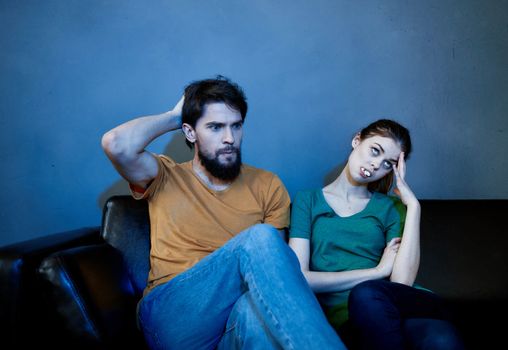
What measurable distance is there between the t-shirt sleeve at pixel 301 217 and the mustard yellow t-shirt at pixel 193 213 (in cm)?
5

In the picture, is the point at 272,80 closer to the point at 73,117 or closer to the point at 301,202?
the point at 301,202

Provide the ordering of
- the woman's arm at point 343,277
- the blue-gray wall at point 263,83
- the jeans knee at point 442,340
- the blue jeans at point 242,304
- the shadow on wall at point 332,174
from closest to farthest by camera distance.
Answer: the blue jeans at point 242,304, the jeans knee at point 442,340, the woman's arm at point 343,277, the blue-gray wall at point 263,83, the shadow on wall at point 332,174

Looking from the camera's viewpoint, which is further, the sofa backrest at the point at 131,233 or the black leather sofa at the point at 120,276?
the sofa backrest at the point at 131,233

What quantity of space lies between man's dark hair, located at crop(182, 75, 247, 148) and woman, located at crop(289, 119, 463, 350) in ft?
1.49

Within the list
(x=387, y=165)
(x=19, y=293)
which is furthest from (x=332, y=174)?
(x=19, y=293)

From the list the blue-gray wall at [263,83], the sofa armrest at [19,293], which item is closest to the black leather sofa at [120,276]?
the sofa armrest at [19,293]

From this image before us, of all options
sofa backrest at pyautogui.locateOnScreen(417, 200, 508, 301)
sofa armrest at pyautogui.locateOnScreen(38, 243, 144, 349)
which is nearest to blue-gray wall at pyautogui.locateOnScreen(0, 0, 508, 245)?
sofa backrest at pyautogui.locateOnScreen(417, 200, 508, 301)

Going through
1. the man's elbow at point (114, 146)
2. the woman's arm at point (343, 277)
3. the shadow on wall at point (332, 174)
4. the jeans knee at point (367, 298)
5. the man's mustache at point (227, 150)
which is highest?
the man's elbow at point (114, 146)

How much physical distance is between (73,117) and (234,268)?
3.92 feet

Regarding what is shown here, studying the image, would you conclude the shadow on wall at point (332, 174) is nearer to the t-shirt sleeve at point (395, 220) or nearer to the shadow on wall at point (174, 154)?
the t-shirt sleeve at point (395, 220)

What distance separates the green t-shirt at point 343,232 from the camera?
4.43ft

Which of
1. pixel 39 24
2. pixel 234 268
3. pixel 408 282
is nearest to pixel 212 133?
pixel 234 268

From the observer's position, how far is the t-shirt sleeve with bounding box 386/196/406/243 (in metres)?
1.40

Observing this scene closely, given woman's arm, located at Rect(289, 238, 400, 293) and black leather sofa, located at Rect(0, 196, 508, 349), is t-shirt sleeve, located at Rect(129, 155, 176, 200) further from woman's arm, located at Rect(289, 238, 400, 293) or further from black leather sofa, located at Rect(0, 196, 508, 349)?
woman's arm, located at Rect(289, 238, 400, 293)
